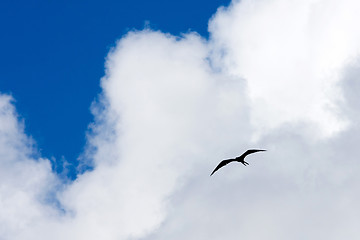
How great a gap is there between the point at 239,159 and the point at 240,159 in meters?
0.16

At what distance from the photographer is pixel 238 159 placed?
61.6 metres

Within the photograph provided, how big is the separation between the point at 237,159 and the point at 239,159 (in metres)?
0.31

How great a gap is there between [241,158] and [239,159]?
340 mm

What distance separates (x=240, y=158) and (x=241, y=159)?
29 cm

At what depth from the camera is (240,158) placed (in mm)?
61469

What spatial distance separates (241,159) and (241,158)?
0.56 ft

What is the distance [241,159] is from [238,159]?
456 mm

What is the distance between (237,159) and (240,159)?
47cm

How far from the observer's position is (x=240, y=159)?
61.7 meters

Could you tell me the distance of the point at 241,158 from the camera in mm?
61562

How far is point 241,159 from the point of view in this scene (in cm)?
6162

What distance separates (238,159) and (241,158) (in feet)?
1.57

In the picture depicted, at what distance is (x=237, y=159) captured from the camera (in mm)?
61594
